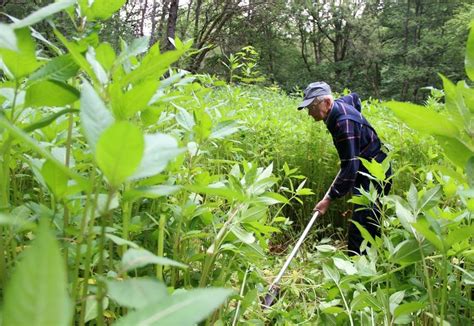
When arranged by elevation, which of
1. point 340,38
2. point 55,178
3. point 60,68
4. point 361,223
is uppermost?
point 340,38

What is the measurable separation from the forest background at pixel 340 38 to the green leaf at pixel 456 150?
45.7 feet

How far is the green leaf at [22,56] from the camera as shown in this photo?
0.48 meters

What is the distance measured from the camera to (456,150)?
56 cm

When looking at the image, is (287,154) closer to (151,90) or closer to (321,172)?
(321,172)

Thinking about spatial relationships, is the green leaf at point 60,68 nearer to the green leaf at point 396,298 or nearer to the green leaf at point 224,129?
the green leaf at point 224,129

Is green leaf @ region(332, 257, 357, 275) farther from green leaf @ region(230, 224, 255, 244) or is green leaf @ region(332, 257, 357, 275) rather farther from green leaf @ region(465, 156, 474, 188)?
green leaf @ region(465, 156, 474, 188)

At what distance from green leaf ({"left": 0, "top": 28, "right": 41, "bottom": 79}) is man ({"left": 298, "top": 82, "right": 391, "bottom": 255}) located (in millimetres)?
2454

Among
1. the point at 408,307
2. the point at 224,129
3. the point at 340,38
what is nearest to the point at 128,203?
the point at 224,129

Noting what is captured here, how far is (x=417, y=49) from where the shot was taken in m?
19.2

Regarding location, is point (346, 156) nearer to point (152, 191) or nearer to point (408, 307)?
point (408, 307)

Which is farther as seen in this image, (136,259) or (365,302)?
(365,302)

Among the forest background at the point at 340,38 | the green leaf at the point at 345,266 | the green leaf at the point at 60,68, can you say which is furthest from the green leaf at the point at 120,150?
the forest background at the point at 340,38

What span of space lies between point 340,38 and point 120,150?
26458 millimetres

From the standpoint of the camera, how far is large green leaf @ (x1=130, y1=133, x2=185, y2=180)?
1.13 feet
